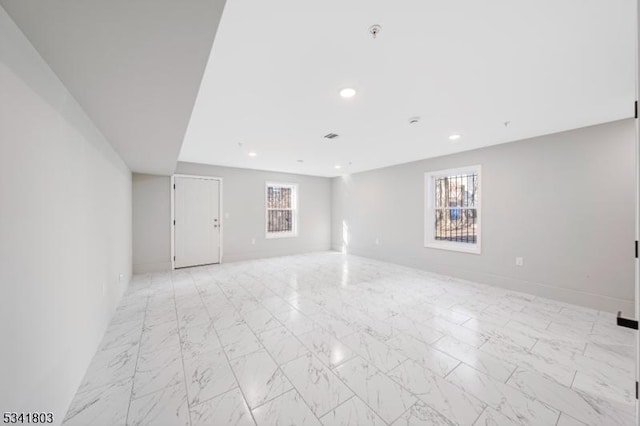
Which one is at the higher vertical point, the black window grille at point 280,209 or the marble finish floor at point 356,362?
the black window grille at point 280,209

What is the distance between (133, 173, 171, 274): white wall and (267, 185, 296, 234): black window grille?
2348mm

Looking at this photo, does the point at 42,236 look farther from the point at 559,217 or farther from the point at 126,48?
the point at 559,217

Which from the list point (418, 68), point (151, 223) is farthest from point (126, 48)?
point (151, 223)

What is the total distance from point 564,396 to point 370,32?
8.86 ft

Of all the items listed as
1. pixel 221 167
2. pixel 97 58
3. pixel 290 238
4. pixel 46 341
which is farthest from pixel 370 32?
pixel 290 238

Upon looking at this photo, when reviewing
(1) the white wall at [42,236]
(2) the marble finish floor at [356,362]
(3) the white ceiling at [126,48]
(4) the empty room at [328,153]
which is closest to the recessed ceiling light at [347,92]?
(4) the empty room at [328,153]

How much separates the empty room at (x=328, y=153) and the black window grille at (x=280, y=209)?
Result: 2.24 m

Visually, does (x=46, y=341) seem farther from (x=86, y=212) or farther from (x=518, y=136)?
(x=518, y=136)

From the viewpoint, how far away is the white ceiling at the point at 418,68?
1.31 m

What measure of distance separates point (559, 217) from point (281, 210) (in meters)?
5.60

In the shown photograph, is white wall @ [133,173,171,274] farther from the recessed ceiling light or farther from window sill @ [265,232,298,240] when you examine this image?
the recessed ceiling light

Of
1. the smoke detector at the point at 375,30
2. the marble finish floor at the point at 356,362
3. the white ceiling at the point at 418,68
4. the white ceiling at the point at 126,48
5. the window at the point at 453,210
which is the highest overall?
the white ceiling at the point at 418,68

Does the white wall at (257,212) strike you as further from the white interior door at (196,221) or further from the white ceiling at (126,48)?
the white ceiling at (126,48)

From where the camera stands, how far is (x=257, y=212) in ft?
19.7
